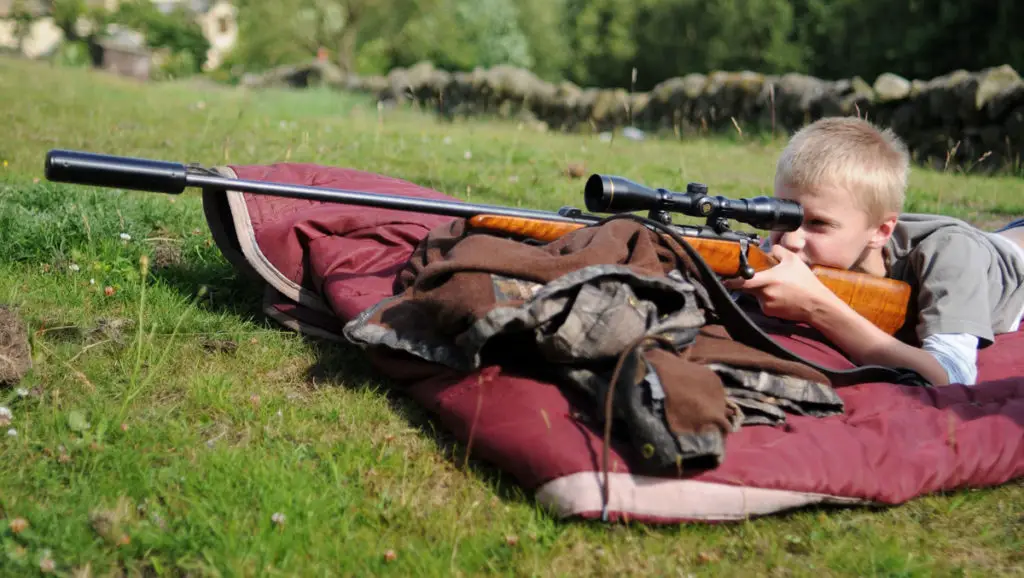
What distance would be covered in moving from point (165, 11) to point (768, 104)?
56032 millimetres

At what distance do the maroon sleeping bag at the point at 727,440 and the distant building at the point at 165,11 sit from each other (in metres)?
40.3

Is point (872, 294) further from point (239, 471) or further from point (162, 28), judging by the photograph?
point (162, 28)

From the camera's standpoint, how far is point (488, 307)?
2.80 meters

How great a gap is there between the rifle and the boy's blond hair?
374 millimetres

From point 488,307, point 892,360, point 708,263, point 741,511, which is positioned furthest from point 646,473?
point 892,360

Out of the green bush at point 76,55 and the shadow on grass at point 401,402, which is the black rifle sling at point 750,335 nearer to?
the shadow on grass at point 401,402

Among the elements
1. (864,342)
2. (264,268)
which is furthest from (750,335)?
(264,268)

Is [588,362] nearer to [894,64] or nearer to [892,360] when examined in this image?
[892,360]

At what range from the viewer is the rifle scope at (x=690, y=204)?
10.6 feet

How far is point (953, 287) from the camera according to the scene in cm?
364

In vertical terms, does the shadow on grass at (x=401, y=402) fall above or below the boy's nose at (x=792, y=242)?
below

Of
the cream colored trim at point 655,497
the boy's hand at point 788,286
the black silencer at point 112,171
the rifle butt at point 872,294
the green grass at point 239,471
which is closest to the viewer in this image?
the green grass at point 239,471

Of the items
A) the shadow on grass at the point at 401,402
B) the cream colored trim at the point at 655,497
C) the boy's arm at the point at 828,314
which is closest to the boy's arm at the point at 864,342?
the boy's arm at the point at 828,314

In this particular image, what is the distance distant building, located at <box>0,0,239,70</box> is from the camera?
4669cm
